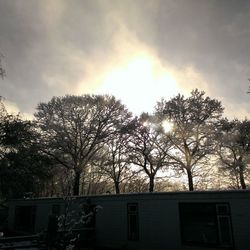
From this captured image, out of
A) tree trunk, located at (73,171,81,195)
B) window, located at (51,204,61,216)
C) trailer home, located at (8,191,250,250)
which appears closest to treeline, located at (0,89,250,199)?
tree trunk, located at (73,171,81,195)

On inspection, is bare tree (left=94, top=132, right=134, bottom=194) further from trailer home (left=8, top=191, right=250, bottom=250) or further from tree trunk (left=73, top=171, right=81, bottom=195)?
trailer home (left=8, top=191, right=250, bottom=250)

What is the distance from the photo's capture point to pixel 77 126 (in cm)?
3050

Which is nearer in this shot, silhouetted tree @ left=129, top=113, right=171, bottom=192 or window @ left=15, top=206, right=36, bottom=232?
window @ left=15, top=206, right=36, bottom=232

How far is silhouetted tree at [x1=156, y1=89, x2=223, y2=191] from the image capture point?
2784 cm

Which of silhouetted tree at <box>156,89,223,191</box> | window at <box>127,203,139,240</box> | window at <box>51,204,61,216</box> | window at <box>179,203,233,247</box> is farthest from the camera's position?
silhouetted tree at <box>156,89,223,191</box>

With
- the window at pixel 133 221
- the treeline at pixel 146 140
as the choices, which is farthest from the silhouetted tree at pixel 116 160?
the window at pixel 133 221

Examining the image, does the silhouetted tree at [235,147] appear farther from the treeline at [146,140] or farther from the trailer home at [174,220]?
the trailer home at [174,220]

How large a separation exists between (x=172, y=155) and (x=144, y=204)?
49.9 feet

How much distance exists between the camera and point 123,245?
15758mm

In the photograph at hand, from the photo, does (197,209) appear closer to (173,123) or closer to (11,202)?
(173,123)

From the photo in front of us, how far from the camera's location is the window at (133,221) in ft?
51.1

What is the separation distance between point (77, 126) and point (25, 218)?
418 inches

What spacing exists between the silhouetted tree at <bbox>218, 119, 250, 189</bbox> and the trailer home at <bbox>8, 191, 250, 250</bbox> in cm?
1520

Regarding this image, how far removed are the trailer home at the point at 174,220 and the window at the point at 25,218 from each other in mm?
5993
